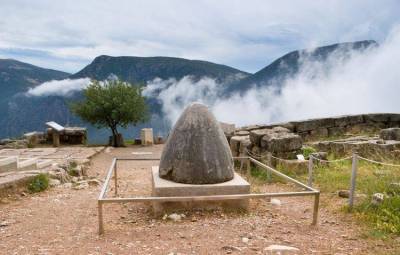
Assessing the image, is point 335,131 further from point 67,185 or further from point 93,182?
point 67,185

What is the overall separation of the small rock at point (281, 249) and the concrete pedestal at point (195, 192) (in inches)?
63.3

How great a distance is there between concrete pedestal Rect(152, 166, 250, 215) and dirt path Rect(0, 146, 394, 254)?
0.14 meters

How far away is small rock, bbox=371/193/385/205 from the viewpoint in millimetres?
5889

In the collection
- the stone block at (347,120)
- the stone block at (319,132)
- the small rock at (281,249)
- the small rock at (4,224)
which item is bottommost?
the small rock at (4,224)

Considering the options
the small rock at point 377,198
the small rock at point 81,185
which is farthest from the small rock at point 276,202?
the small rock at point 81,185

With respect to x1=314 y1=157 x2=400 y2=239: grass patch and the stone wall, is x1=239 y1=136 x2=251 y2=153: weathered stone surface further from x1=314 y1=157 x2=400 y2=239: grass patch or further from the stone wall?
x1=314 y1=157 x2=400 y2=239: grass patch

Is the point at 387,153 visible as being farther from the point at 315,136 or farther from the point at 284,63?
the point at 284,63

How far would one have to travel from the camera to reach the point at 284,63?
73.9m

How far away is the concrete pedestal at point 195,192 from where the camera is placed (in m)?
6.14

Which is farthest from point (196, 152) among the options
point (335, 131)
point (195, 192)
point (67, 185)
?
point (335, 131)

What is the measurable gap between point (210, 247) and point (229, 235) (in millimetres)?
485

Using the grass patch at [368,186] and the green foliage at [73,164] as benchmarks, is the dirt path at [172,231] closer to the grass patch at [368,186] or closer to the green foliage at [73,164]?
the grass patch at [368,186]

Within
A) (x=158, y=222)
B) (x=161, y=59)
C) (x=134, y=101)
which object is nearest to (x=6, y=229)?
(x=158, y=222)


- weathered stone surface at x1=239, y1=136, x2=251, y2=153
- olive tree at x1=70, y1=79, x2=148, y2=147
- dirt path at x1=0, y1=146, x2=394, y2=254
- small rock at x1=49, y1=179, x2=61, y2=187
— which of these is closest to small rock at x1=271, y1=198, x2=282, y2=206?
dirt path at x1=0, y1=146, x2=394, y2=254
